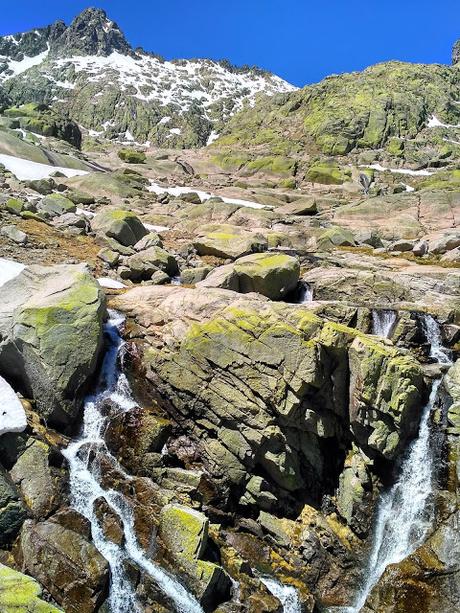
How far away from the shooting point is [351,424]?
821 inches

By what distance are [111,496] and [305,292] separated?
1925cm

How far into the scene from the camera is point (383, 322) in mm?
26906

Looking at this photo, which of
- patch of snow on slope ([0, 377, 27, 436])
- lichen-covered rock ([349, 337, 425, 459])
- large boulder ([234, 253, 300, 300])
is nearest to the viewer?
patch of snow on slope ([0, 377, 27, 436])

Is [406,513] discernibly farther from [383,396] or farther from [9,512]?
[9,512]

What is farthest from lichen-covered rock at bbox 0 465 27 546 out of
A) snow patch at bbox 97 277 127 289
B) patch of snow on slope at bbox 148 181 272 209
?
patch of snow on slope at bbox 148 181 272 209

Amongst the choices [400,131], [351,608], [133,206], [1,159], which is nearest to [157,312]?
[351,608]

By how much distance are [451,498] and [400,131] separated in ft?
387

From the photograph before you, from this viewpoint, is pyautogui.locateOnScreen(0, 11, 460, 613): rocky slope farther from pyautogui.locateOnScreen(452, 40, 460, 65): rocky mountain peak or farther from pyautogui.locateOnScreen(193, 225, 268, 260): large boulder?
pyautogui.locateOnScreen(452, 40, 460, 65): rocky mountain peak

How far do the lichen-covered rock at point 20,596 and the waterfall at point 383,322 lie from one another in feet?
66.2

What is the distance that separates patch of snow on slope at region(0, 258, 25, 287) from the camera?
24.0 meters

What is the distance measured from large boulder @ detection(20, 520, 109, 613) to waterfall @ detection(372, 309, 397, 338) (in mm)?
18063

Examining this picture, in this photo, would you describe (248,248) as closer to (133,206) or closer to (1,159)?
(133,206)

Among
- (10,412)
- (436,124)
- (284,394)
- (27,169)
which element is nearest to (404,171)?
(436,124)

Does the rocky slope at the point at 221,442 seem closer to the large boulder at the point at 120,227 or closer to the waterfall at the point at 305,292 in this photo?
the waterfall at the point at 305,292
